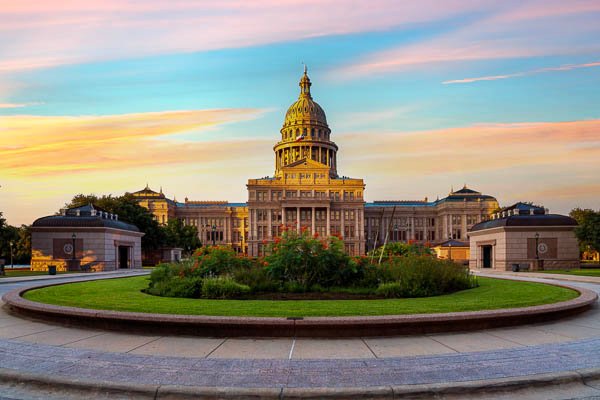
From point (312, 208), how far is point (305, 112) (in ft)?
130

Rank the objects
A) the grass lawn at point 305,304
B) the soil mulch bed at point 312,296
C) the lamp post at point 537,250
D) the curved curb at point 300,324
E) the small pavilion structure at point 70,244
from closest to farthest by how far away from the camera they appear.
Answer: the curved curb at point 300,324, the grass lawn at point 305,304, the soil mulch bed at point 312,296, the lamp post at point 537,250, the small pavilion structure at point 70,244

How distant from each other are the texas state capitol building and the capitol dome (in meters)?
0.33

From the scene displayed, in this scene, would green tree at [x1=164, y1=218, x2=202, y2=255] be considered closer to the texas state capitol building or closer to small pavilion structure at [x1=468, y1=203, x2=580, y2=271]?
the texas state capitol building

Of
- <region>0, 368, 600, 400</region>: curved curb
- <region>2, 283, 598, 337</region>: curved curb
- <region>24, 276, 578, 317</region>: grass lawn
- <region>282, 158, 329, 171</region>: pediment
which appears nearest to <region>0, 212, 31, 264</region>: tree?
<region>282, 158, 329, 171</region>: pediment

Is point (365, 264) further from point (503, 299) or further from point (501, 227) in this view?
point (501, 227)

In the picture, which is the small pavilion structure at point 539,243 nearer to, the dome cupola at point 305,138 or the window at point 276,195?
the window at point 276,195

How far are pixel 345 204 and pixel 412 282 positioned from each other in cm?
10490

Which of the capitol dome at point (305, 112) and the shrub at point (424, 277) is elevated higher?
the capitol dome at point (305, 112)

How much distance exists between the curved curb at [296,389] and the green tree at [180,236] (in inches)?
2842

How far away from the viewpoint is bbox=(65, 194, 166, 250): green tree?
71.8 m

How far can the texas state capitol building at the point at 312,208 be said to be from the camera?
121000 millimetres

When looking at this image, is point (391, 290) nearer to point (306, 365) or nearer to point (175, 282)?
point (175, 282)

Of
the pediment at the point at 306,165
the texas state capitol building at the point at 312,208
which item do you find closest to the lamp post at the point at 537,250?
the texas state capitol building at the point at 312,208

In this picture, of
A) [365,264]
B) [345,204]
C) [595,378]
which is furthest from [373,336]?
[345,204]
